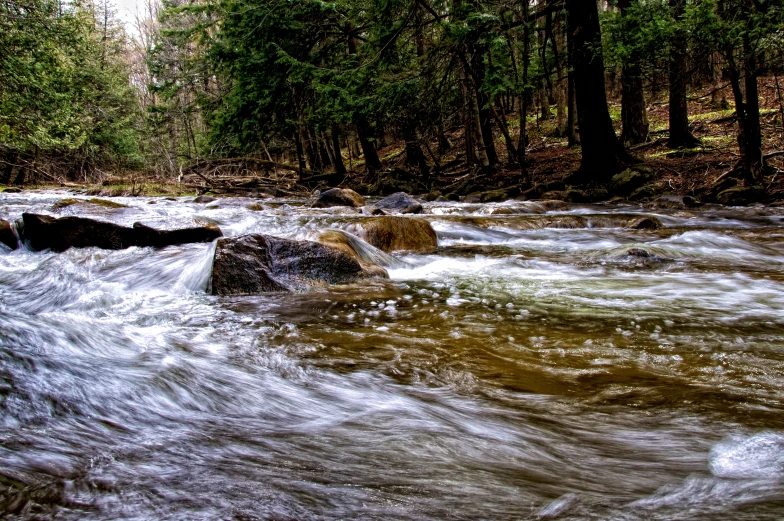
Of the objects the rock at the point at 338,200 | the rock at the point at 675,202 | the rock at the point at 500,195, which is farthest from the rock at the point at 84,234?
the rock at the point at 675,202

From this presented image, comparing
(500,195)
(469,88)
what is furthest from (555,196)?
(469,88)

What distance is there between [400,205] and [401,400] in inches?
393

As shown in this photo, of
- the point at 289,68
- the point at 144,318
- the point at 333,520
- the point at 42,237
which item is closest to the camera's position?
the point at 333,520

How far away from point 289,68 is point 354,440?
17.2 meters

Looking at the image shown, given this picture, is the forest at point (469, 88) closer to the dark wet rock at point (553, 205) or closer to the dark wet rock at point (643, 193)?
the dark wet rock at point (643, 193)

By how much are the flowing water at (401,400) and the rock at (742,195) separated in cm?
590

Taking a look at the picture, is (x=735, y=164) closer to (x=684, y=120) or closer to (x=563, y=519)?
(x=684, y=120)

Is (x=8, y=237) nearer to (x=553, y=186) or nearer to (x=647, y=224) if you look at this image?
(x=647, y=224)

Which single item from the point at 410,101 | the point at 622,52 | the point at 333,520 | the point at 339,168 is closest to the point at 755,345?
the point at 333,520

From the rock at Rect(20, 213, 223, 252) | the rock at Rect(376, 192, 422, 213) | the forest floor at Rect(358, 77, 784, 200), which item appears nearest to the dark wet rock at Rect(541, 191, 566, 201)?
the forest floor at Rect(358, 77, 784, 200)

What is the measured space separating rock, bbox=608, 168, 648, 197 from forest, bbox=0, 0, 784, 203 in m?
0.07

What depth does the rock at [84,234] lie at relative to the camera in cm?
733

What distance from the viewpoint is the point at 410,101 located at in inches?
549

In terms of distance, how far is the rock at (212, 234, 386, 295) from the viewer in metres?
5.16
